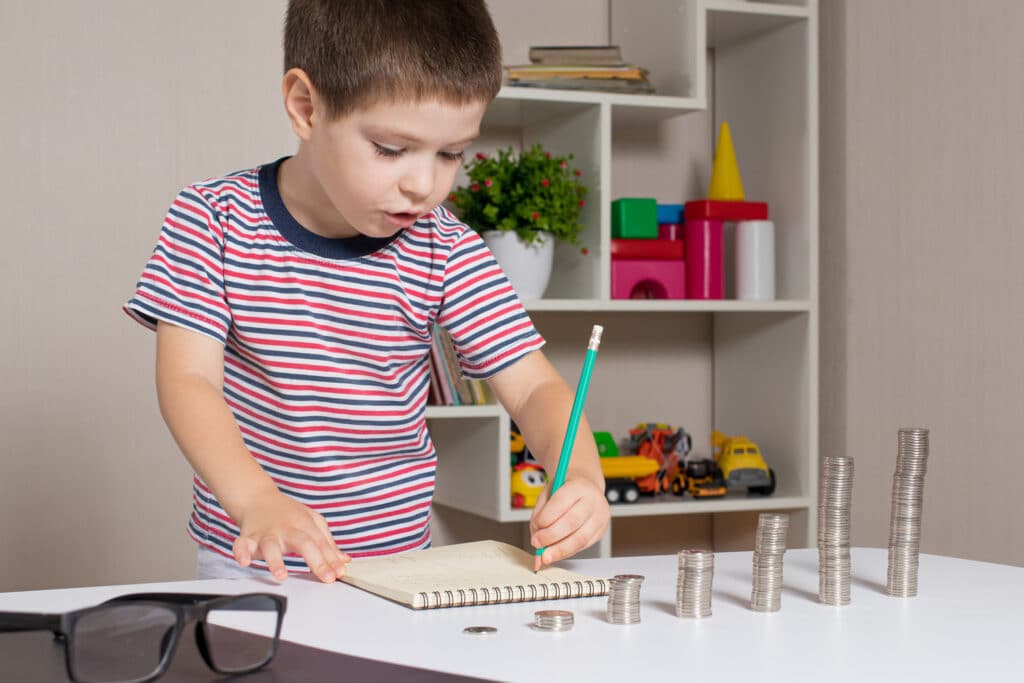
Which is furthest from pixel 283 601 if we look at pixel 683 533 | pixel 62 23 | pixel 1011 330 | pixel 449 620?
pixel 683 533

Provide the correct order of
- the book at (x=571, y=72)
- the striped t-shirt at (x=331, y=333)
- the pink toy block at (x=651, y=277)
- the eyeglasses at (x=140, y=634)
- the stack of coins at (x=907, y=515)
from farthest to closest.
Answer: the pink toy block at (x=651, y=277), the book at (x=571, y=72), the striped t-shirt at (x=331, y=333), the stack of coins at (x=907, y=515), the eyeglasses at (x=140, y=634)

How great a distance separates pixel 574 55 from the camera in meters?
2.10

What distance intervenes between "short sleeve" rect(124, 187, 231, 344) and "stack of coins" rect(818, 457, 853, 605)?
520mm

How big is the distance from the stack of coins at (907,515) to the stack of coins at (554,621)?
26 cm

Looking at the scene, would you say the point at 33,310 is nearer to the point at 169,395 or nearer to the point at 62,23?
the point at 62,23

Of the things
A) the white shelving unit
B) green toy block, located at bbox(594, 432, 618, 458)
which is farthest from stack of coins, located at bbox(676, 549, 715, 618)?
green toy block, located at bbox(594, 432, 618, 458)

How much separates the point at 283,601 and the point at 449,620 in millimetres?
126

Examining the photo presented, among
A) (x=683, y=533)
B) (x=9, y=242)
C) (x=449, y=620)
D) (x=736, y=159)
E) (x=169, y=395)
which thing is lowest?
(x=683, y=533)

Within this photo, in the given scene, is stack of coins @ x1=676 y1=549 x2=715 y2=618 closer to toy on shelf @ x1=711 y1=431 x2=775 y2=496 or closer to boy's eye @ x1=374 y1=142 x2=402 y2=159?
boy's eye @ x1=374 y1=142 x2=402 y2=159

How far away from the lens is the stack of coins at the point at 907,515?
783 millimetres

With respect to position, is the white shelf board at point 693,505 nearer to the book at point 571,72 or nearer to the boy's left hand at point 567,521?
the book at point 571,72

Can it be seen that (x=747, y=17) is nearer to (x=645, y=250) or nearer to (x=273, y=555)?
(x=645, y=250)

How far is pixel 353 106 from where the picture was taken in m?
0.90

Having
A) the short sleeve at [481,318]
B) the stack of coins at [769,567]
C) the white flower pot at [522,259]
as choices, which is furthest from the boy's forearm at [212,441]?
the white flower pot at [522,259]
